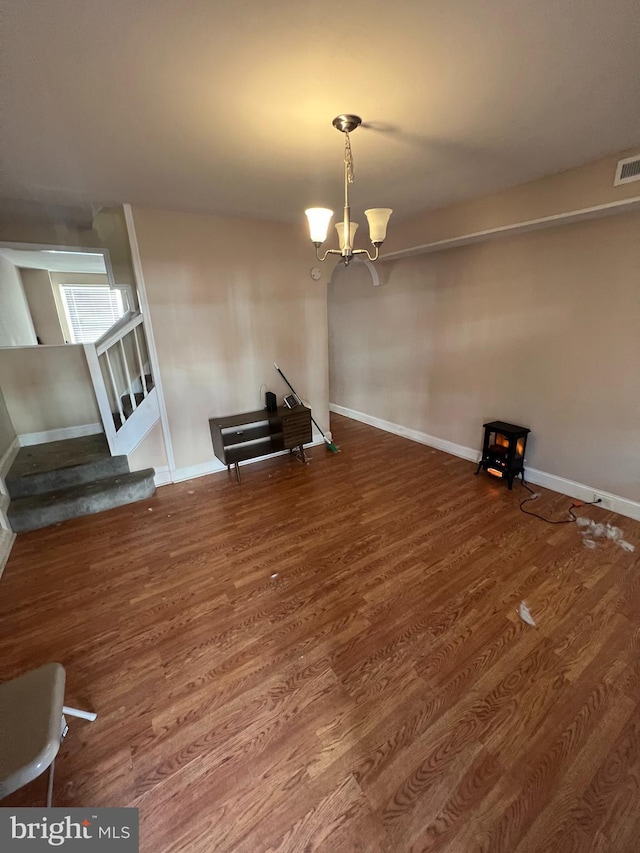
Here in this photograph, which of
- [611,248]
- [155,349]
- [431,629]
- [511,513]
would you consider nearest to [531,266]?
[611,248]

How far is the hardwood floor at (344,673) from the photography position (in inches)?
45.9

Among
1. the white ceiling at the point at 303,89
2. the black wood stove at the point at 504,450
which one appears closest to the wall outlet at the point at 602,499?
the black wood stove at the point at 504,450

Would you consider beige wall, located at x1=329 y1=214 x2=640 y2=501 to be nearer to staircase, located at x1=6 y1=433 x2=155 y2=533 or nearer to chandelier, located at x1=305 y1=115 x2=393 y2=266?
chandelier, located at x1=305 y1=115 x2=393 y2=266

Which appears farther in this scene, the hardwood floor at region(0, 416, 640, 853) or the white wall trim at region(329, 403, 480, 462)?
the white wall trim at region(329, 403, 480, 462)

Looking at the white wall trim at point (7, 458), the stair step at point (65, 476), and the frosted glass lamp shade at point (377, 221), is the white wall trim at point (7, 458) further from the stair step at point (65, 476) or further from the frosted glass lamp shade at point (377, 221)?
the frosted glass lamp shade at point (377, 221)

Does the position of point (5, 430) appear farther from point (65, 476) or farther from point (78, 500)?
point (78, 500)

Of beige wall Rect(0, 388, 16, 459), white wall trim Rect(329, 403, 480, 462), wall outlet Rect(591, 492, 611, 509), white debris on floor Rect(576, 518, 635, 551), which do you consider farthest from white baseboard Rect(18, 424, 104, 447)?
wall outlet Rect(591, 492, 611, 509)

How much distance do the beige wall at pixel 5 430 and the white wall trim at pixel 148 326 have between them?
144cm

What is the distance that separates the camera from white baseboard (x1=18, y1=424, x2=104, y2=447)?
3703mm

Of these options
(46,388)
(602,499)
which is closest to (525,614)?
(602,499)

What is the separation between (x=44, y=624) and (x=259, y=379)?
2.69m

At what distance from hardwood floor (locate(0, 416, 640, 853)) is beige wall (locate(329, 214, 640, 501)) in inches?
24.7

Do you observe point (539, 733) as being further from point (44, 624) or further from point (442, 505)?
point (44, 624)

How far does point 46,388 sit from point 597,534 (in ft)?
17.7
